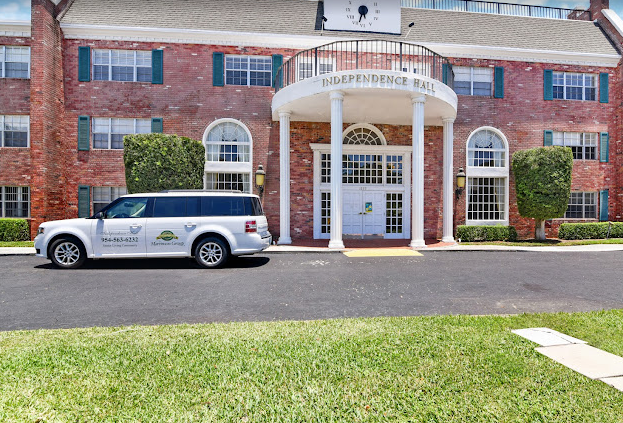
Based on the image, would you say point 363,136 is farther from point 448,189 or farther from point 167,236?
point 167,236

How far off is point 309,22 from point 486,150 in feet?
35.5

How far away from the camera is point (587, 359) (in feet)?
11.1

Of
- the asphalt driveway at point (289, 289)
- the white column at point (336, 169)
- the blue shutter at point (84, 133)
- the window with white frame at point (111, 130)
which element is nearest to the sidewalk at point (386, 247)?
the white column at point (336, 169)

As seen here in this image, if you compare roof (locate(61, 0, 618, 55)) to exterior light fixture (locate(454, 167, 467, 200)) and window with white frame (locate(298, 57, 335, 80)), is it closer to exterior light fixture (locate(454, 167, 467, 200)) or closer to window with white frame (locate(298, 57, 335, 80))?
window with white frame (locate(298, 57, 335, 80))

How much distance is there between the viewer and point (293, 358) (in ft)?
11.1

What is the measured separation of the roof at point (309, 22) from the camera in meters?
16.0

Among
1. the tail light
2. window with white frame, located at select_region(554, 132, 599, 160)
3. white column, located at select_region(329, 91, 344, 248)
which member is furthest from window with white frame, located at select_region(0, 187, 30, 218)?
window with white frame, located at select_region(554, 132, 599, 160)

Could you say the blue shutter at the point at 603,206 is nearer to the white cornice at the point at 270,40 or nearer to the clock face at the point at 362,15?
the white cornice at the point at 270,40

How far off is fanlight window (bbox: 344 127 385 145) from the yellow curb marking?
5.95m

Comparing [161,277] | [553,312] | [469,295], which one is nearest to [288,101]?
[161,277]

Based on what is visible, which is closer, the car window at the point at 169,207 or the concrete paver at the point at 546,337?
the concrete paver at the point at 546,337

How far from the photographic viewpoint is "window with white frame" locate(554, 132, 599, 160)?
17.4 metres

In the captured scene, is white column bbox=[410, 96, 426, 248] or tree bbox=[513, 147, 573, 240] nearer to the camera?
white column bbox=[410, 96, 426, 248]

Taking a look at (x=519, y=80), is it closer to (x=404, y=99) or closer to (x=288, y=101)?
(x=404, y=99)
